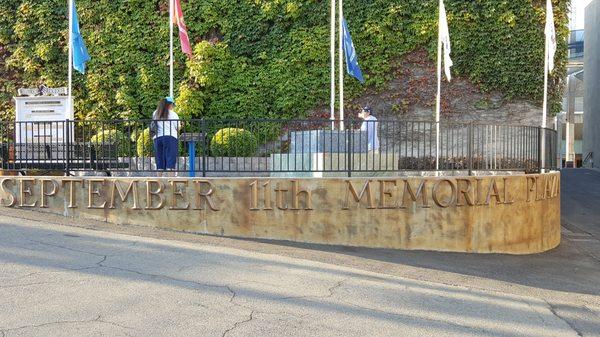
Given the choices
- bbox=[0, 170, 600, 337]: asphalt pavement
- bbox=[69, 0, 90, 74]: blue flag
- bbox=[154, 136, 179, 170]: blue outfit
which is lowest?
bbox=[0, 170, 600, 337]: asphalt pavement

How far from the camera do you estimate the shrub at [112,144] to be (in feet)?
34.4

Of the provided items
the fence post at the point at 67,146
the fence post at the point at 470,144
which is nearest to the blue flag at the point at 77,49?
the fence post at the point at 67,146

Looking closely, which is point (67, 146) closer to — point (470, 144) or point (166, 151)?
point (166, 151)

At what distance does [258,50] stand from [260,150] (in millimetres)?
10778

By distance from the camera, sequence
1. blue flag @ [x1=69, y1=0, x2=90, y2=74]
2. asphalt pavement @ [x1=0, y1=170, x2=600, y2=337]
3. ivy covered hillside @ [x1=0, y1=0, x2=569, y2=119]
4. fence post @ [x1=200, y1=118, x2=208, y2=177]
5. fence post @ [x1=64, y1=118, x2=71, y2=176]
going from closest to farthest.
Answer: asphalt pavement @ [x1=0, y1=170, x2=600, y2=337] < fence post @ [x1=200, y1=118, x2=208, y2=177] < fence post @ [x1=64, y1=118, x2=71, y2=176] < blue flag @ [x1=69, y1=0, x2=90, y2=74] < ivy covered hillside @ [x1=0, y1=0, x2=569, y2=119]

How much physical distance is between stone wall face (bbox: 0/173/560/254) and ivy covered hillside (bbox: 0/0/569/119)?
1091cm

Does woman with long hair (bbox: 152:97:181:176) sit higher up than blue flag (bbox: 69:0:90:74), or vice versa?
blue flag (bbox: 69:0:90:74)

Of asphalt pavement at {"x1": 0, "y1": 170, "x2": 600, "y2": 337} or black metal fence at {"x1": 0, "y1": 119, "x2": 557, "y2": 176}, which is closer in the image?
asphalt pavement at {"x1": 0, "y1": 170, "x2": 600, "y2": 337}

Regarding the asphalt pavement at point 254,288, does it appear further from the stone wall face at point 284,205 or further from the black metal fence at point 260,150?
the black metal fence at point 260,150

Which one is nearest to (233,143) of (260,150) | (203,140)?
(260,150)

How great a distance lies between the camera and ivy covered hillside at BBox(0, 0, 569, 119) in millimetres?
20094

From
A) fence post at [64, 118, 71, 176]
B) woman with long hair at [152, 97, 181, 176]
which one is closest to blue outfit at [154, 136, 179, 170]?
woman with long hair at [152, 97, 181, 176]

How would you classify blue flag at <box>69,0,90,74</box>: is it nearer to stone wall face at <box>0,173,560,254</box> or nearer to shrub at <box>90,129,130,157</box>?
shrub at <box>90,129,130,157</box>

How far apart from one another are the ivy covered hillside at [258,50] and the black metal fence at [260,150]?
9.37 m
